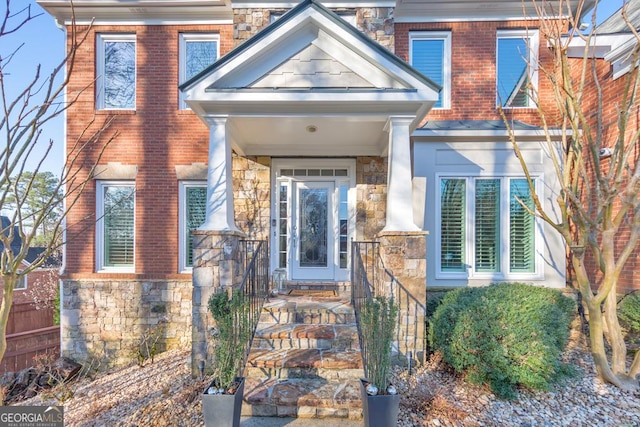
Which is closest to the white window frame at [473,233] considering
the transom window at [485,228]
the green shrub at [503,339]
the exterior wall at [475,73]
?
the transom window at [485,228]

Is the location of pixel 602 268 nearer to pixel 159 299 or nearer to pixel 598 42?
pixel 598 42

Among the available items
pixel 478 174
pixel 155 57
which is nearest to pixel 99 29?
pixel 155 57

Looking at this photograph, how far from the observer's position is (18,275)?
3.13 m

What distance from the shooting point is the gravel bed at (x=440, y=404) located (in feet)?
11.3

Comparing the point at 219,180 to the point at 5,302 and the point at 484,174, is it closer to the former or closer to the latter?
the point at 5,302

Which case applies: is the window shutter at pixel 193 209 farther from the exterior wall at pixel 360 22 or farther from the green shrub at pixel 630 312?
the green shrub at pixel 630 312

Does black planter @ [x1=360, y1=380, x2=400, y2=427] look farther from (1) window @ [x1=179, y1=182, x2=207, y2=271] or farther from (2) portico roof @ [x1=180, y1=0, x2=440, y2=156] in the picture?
(1) window @ [x1=179, y1=182, x2=207, y2=271]

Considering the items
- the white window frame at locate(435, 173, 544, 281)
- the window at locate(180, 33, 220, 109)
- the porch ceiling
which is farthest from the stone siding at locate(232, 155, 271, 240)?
the white window frame at locate(435, 173, 544, 281)

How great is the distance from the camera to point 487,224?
6.38 meters

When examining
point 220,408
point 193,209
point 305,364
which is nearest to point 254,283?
point 305,364

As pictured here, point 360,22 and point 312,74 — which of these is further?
point 360,22

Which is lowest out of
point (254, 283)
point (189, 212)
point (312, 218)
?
point (254, 283)

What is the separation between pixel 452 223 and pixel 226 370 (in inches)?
191

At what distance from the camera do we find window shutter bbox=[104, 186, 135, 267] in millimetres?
6820
